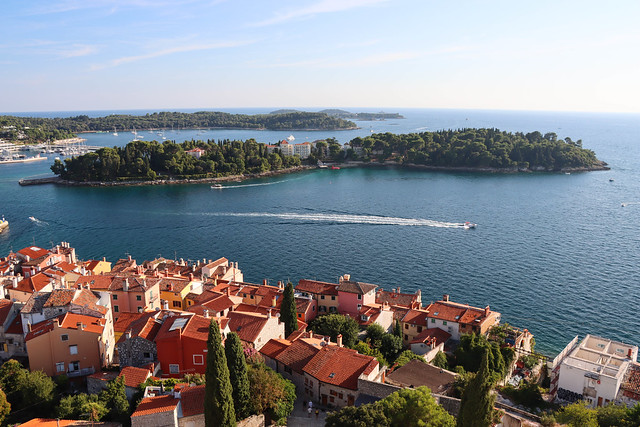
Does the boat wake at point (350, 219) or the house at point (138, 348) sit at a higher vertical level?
the house at point (138, 348)

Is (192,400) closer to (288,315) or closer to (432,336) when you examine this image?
(288,315)

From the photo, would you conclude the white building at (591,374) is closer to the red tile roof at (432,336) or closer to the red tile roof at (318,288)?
the red tile roof at (432,336)

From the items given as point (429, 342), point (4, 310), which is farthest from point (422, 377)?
point (4, 310)

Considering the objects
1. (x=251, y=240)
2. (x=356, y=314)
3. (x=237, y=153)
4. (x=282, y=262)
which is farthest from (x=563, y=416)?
(x=237, y=153)

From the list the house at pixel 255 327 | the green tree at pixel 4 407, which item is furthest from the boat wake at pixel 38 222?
the green tree at pixel 4 407

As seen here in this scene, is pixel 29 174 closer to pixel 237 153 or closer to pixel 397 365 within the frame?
pixel 237 153
